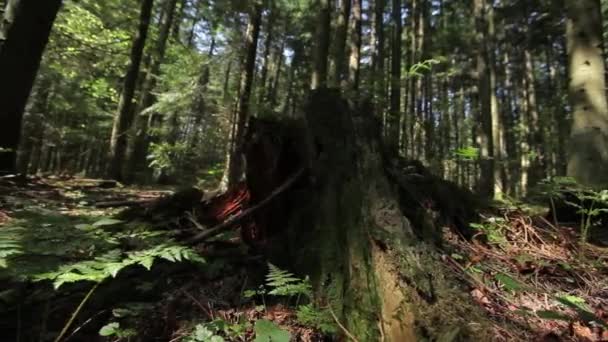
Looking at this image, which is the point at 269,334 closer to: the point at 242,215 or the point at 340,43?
the point at 242,215

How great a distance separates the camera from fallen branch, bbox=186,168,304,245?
2.61 m

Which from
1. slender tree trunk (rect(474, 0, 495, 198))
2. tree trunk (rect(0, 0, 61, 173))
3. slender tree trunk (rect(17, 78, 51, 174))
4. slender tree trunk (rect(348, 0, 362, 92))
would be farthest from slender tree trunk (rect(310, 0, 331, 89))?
slender tree trunk (rect(17, 78, 51, 174))

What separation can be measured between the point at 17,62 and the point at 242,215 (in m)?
4.75

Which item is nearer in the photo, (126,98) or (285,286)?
(285,286)

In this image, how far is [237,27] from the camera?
1239 cm

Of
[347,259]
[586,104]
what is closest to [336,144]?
[347,259]

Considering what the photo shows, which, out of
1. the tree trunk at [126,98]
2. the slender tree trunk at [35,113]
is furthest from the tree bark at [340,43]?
the slender tree trunk at [35,113]

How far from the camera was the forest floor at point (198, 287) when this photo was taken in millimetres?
1866

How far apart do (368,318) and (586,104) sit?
3.85 meters

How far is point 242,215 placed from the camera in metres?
2.67

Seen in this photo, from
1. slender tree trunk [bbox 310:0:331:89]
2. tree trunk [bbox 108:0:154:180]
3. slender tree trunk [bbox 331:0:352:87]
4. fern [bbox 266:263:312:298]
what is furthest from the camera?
tree trunk [bbox 108:0:154:180]

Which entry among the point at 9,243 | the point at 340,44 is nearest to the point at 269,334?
the point at 9,243

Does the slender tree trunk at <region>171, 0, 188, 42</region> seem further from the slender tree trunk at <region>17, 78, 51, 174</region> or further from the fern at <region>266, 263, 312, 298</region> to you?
the fern at <region>266, 263, 312, 298</region>

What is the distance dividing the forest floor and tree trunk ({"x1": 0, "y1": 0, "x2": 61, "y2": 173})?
3623 mm
